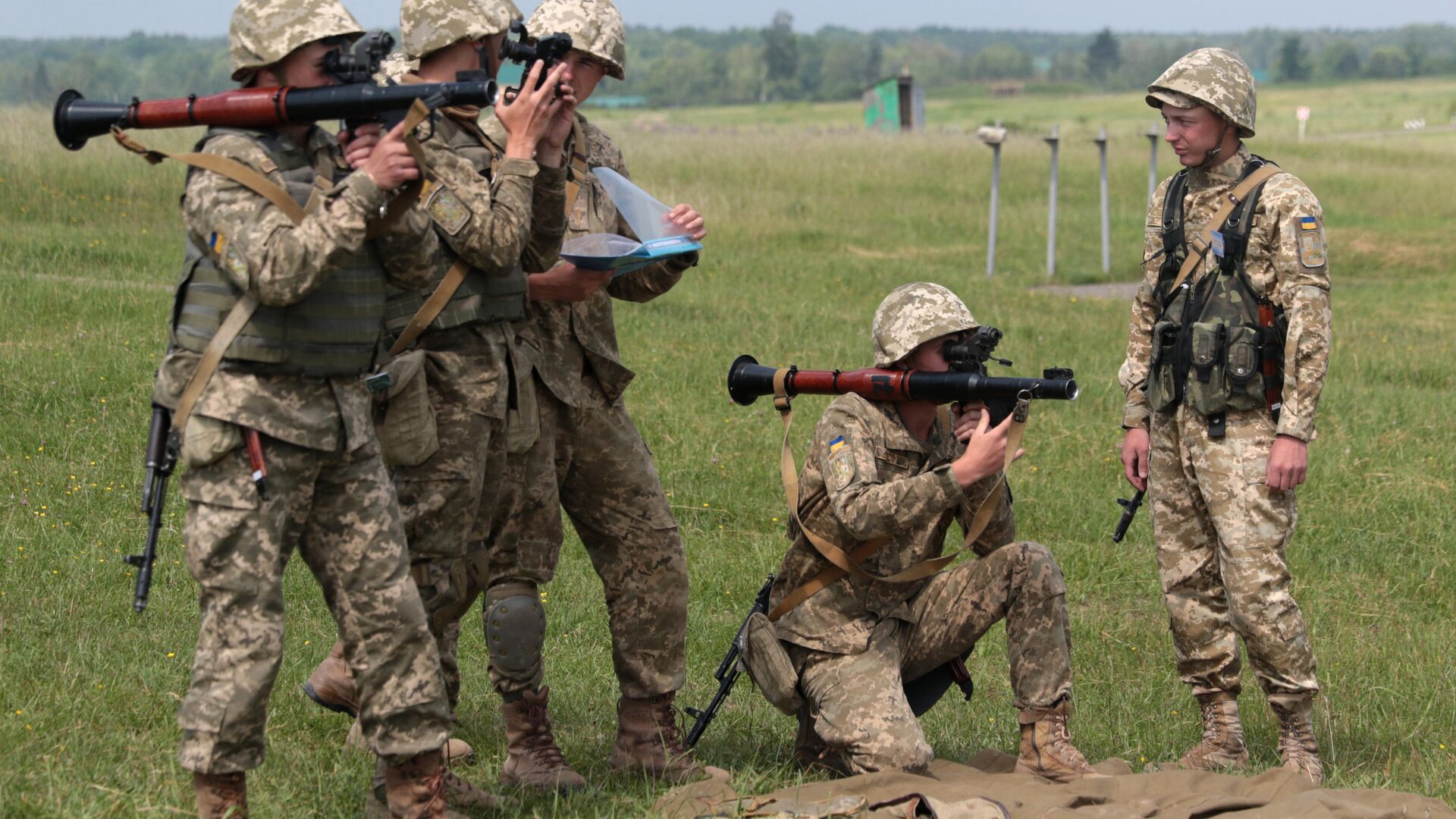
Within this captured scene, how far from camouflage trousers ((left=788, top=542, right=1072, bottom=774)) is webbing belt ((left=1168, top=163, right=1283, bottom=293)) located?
1258 mm

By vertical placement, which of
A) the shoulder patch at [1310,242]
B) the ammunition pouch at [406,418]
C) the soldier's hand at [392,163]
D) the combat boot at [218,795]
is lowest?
the combat boot at [218,795]

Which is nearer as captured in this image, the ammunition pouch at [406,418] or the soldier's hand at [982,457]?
the ammunition pouch at [406,418]

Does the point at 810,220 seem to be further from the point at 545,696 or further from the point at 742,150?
the point at 545,696

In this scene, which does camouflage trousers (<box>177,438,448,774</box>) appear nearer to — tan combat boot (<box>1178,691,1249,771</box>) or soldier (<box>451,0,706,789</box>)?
soldier (<box>451,0,706,789</box>)

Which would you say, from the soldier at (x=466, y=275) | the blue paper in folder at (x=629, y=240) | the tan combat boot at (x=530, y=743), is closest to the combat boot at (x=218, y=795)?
the soldier at (x=466, y=275)

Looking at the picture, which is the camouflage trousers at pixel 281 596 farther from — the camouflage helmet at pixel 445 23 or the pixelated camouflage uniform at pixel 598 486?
the camouflage helmet at pixel 445 23

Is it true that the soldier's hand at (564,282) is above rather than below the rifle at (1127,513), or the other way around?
above

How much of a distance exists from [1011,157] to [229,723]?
29583mm

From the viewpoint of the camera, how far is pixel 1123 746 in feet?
19.2

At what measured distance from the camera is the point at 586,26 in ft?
15.5

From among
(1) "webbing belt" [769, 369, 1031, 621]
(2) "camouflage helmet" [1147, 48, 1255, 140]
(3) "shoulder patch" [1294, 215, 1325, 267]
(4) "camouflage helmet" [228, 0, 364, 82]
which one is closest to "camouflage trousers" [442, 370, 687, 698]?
(1) "webbing belt" [769, 369, 1031, 621]

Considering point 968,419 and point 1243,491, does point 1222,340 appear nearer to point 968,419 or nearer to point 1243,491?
point 1243,491

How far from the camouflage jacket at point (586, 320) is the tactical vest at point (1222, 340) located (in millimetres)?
1836

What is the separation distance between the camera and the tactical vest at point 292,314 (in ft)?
12.6
